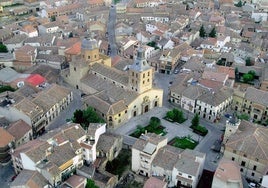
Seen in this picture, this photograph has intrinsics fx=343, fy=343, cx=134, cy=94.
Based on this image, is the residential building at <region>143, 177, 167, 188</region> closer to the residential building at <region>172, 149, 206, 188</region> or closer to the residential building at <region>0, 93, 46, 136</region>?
the residential building at <region>172, 149, 206, 188</region>

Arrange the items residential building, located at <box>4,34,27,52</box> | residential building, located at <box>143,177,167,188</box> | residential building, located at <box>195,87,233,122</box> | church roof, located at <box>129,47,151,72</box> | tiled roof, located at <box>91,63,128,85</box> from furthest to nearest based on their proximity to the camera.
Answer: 1. residential building, located at <box>4,34,27,52</box>
2. tiled roof, located at <box>91,63,128,85</box>
3. residential building, located at <box>195,87,233,122</box>
4. church roof, located at <box>129,47,151,72</box>
5. residential building, located at <box>143,177,167,188</box>

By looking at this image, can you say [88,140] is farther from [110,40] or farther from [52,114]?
[110,40]

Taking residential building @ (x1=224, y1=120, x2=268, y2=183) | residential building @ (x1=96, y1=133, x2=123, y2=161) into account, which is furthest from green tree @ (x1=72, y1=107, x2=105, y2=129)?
residential building @ (x1=224, y1=120, x2=268, y2=183)

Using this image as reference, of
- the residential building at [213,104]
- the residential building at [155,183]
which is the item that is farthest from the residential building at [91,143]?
the residential building at [213,104]

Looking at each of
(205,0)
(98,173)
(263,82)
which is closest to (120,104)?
(98,173)

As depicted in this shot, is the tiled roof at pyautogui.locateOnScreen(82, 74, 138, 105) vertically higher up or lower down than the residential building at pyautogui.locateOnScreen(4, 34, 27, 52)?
lower down

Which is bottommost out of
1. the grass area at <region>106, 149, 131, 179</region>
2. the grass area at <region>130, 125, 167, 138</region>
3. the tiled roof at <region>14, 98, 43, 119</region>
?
the grass area at <region>106, 149, 131, 179</region>

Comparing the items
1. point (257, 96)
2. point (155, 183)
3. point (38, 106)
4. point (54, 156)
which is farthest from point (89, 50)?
point (155, 183)
